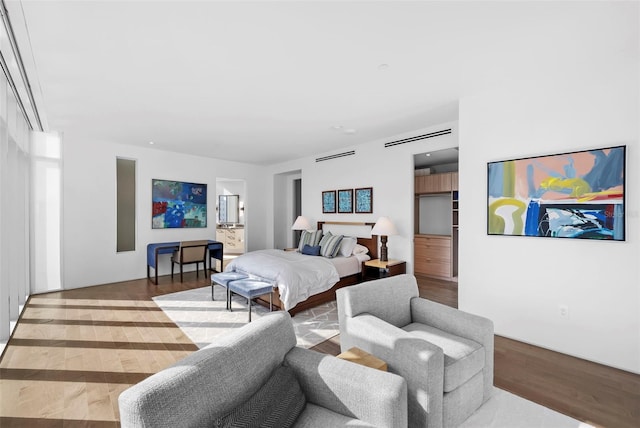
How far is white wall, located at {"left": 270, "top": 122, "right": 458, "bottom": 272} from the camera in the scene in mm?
4797

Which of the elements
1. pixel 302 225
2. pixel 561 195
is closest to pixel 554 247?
pixel 561 195

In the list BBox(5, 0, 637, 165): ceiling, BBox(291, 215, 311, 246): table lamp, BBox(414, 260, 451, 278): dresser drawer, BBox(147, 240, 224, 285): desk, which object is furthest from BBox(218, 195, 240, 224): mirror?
BBox(414, 260, 451, 278): dresser drawer

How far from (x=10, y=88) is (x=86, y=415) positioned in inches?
137

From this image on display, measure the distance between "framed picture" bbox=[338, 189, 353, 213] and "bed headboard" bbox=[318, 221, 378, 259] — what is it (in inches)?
10.4

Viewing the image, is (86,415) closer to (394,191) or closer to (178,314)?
(178,314)

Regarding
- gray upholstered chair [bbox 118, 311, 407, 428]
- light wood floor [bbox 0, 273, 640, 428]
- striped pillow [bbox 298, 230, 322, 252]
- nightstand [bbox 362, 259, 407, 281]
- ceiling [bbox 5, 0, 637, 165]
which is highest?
ceiling [bbox 5, 0, 637, 165]

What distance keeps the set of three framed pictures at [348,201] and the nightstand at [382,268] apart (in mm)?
1058

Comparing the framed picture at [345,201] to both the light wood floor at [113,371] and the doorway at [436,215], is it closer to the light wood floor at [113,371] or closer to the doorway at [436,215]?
the doorway at [436,215]

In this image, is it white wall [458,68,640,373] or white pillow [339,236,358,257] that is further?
white pillow [339,236,358,257]

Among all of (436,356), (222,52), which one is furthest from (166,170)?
(436,356)

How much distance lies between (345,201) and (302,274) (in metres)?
2.43

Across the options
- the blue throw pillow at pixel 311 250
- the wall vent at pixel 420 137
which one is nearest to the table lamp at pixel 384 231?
the blue throw pillow at pixel 311 250

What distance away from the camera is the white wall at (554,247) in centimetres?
245

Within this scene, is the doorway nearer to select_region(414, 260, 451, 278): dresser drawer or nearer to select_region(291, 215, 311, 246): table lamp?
select_region(414, 260, 451, 278): dresser drawer
